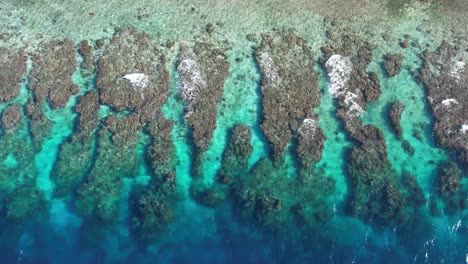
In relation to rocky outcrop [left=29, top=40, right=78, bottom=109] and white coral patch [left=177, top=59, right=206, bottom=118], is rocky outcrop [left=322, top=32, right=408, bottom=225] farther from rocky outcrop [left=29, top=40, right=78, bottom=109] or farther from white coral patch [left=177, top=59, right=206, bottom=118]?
rocky outcrop [left=29, top=40, right=78, bottom=109]

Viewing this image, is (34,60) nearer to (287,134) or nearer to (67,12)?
(67,12)

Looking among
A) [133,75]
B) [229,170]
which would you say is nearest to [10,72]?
[133,75]

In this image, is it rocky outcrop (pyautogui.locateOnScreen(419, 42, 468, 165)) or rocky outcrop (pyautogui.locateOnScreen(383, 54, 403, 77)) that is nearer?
rocky outcrop (pyautogui.locateOnScreen(419, 42, 468, 165))

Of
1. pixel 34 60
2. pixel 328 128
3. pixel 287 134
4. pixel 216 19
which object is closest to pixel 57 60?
pixel 34 60

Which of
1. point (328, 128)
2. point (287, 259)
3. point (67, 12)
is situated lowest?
point (287, 259)

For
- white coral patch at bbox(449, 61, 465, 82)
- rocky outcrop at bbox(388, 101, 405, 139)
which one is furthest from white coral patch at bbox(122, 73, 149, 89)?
white coral patch at bbox(449, 61, 465, 82)

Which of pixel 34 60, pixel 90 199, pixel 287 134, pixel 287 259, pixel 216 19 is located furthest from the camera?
pixel 216 19
